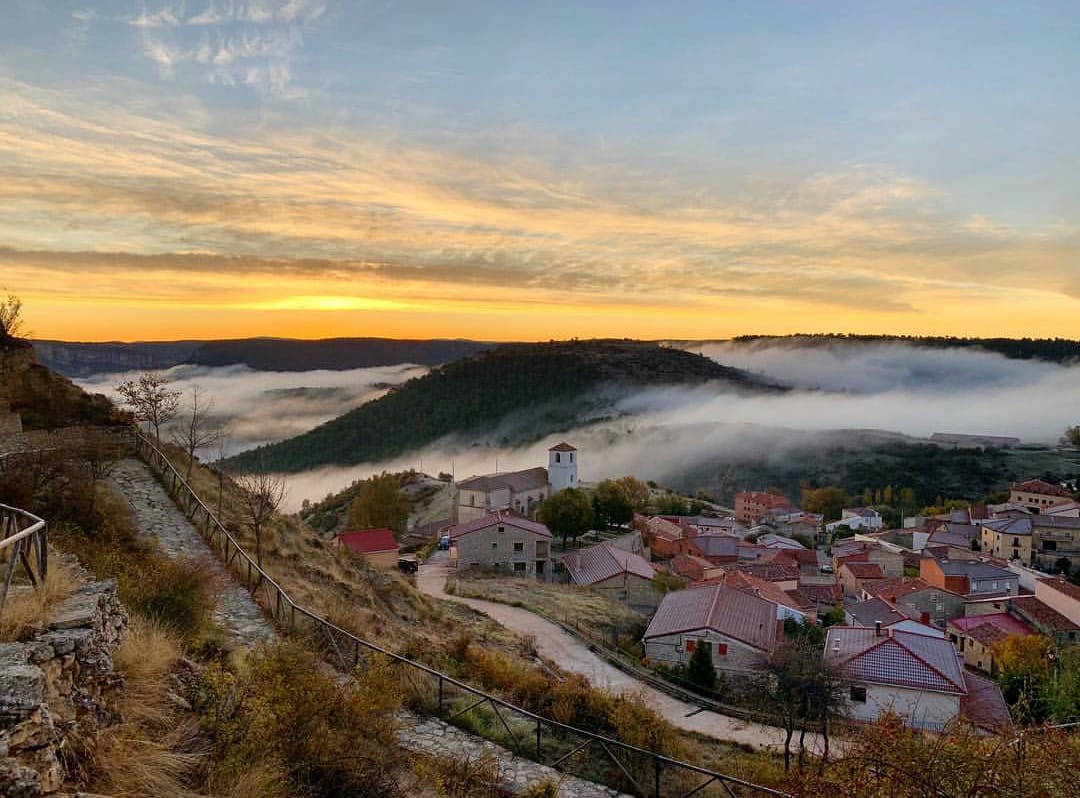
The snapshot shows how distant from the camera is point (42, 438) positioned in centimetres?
1744

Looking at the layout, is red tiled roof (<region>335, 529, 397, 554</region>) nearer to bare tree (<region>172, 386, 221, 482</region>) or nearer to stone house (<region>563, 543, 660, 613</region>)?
stone house (<region>563, 543, 660, 613</region>)

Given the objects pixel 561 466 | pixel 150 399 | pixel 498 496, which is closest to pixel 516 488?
pixel 498 496

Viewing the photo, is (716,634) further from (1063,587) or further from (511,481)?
(511,481)

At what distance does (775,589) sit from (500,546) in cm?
1451

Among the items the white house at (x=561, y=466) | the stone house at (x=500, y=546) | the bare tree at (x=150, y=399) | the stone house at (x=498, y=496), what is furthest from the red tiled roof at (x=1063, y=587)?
the bare tree at (x=150, y=399)

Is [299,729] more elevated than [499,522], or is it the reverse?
[299,729]

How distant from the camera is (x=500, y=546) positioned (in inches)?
1499

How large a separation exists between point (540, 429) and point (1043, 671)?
93.2 m

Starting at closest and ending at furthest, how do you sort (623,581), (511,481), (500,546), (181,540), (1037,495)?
(181,540) → (623,581) → (500,546) → (511,481) → (1037,495)

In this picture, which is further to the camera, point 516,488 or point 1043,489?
point 1043,489

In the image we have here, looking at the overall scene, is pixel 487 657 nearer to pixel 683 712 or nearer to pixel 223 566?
pixel 223 566

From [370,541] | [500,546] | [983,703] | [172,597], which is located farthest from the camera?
[500,546]

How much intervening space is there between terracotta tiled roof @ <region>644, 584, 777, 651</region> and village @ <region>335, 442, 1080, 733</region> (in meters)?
0.09

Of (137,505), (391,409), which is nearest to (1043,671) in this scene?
(137,505)
